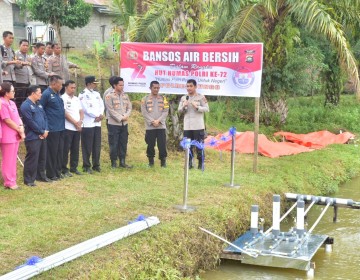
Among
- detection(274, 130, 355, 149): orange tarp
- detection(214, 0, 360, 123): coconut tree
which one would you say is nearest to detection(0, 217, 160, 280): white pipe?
detection(214, 0, 360, 123): coconut tree

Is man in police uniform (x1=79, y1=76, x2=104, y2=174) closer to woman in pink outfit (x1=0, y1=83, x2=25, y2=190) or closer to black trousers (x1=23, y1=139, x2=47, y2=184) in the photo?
black trousers (x1=23, y1=139, x2=47, y2=184)

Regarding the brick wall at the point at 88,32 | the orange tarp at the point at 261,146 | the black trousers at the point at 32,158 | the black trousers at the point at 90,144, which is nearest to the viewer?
the black trousers at the point at 32,158

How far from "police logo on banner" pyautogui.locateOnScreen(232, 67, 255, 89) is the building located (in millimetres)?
16466

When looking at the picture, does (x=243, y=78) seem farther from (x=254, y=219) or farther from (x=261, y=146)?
(x=261, y=146)

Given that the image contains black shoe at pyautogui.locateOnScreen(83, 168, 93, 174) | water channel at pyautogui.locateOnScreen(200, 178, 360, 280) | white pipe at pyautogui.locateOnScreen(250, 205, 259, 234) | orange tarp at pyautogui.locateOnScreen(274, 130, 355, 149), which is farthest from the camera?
orange tarp at pyautogui.locateOnScreen(274, 130, 355, 149)

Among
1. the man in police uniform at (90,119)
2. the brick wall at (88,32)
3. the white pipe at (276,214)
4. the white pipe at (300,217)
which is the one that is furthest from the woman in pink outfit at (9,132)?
the brick wall at (88,32)

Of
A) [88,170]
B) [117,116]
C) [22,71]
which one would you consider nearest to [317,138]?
[117,116]

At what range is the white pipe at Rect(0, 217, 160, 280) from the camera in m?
5.34

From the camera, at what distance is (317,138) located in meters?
16.9

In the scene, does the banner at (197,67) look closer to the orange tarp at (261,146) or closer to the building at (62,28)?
the orange tarp at (261,146)

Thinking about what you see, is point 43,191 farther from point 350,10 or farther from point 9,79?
point 350,10

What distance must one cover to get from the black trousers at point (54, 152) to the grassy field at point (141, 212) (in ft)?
0.99

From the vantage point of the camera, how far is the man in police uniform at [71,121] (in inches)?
387

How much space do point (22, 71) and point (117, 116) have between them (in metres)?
1.95
